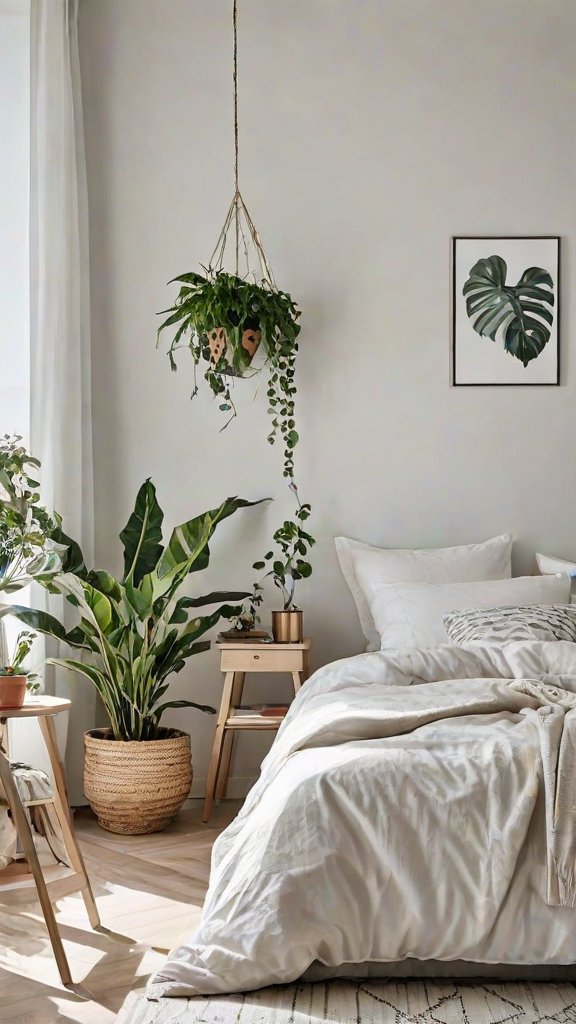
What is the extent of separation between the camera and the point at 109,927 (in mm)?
2369

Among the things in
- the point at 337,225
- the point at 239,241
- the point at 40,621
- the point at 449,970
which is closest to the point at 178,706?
the point at 40,621

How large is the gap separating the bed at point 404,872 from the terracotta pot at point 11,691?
0.68 meters

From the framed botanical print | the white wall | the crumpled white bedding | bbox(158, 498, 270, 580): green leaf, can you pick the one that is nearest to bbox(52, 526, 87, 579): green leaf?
bbox(158, 498, 270, 580): green leaf

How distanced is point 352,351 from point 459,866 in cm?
250

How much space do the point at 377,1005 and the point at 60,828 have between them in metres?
0.97

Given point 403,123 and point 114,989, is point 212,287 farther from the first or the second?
point 114,989

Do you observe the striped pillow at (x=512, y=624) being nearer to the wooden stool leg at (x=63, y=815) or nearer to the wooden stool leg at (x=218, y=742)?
the wooden stool leg at (x=218, y=742)

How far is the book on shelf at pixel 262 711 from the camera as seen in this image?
134 inches

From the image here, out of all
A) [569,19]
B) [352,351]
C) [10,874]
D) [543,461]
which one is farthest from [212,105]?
[10,874]

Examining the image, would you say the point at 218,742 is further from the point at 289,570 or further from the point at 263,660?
the point at 289,570

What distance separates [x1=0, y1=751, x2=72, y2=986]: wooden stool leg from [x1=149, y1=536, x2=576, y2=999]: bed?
31 cm

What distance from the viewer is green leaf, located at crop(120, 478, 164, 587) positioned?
3480 mm

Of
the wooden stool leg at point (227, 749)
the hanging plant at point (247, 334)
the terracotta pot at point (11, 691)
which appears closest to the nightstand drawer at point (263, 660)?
the wooden stool leg at point (227, 749)

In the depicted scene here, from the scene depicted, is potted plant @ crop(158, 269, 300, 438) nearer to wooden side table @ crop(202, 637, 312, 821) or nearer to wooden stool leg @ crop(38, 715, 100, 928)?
wooden side table @ crop(202, 637, 312, 821)
